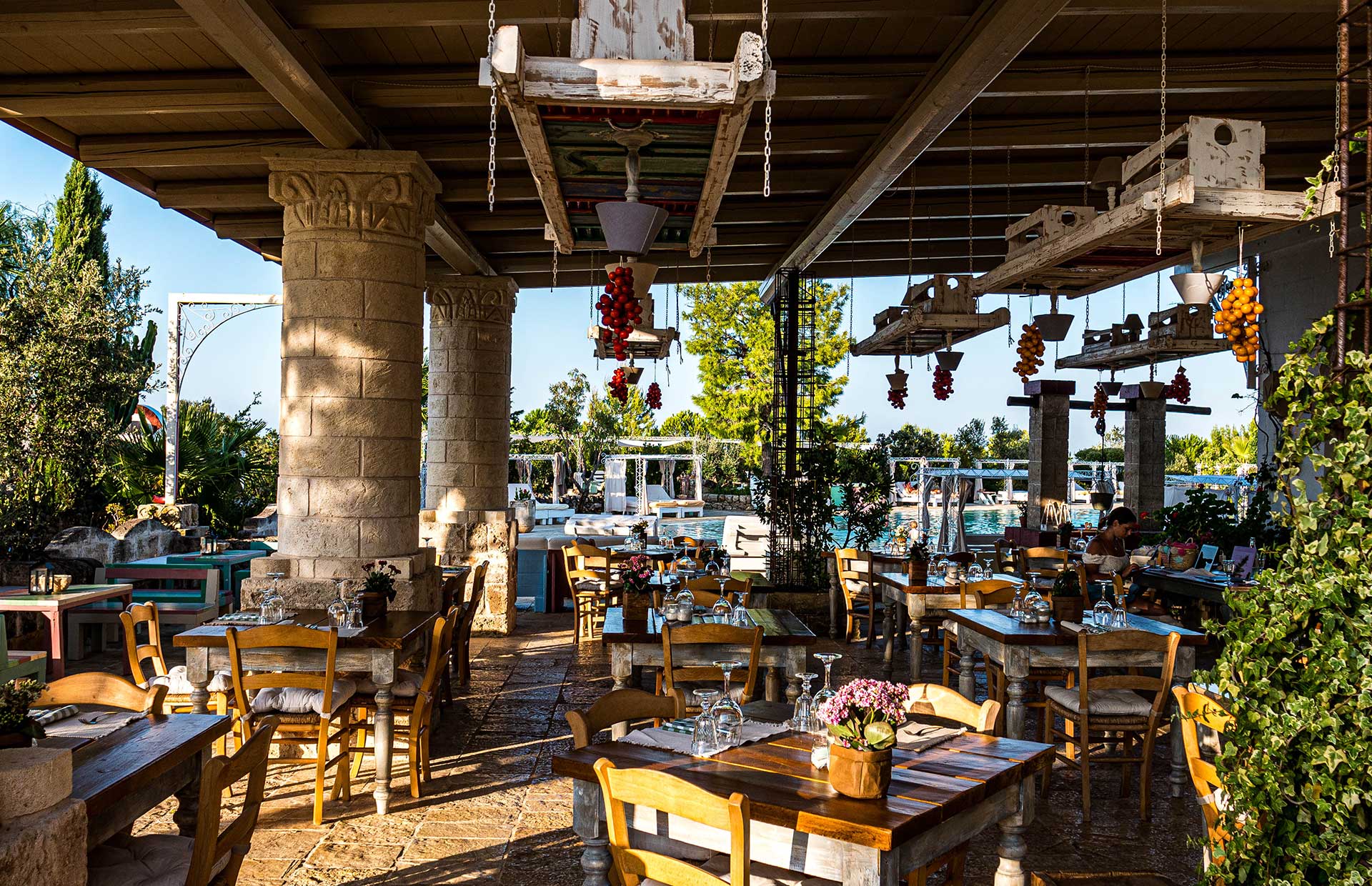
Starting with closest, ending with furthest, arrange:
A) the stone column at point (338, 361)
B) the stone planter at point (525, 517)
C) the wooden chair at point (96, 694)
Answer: the wooden chair at point (96, 694)
the stone column at point (338, 361)
the stone planter at point (525, 517)

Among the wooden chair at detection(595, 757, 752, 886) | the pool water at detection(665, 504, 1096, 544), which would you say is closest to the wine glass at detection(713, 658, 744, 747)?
the wooden chair at detection(595, 757, 752, 886)

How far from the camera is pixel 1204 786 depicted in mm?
3076

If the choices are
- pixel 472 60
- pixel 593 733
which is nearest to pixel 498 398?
pixel 472 60

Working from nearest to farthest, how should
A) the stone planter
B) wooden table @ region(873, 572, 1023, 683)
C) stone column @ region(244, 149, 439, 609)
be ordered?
stone column @ region(244, 149, 439, 609) → wooden table @ region(873, 572, 1023, 683) → the stone planter

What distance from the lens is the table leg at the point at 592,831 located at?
2.95 m

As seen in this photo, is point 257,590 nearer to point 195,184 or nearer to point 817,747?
point 195,184

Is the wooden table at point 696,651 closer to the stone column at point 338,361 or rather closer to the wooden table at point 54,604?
the stone column at point 338,361

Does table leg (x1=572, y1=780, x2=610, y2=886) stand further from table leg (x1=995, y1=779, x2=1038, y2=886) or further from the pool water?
the pool water

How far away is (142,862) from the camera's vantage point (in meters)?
3.07

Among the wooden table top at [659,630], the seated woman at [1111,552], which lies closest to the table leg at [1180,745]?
the wooden table top at [659,630]

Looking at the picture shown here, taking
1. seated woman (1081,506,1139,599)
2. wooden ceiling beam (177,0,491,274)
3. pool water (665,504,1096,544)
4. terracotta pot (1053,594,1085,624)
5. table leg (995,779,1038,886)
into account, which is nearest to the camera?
table leg (995,779,1038,886)

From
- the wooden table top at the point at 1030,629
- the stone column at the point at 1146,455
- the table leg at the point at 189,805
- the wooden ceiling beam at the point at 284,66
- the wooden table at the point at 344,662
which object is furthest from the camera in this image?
the stone column at the point at 1146,455

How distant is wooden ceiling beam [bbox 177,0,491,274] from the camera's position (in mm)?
4520

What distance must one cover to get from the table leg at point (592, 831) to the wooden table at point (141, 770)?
117cm
